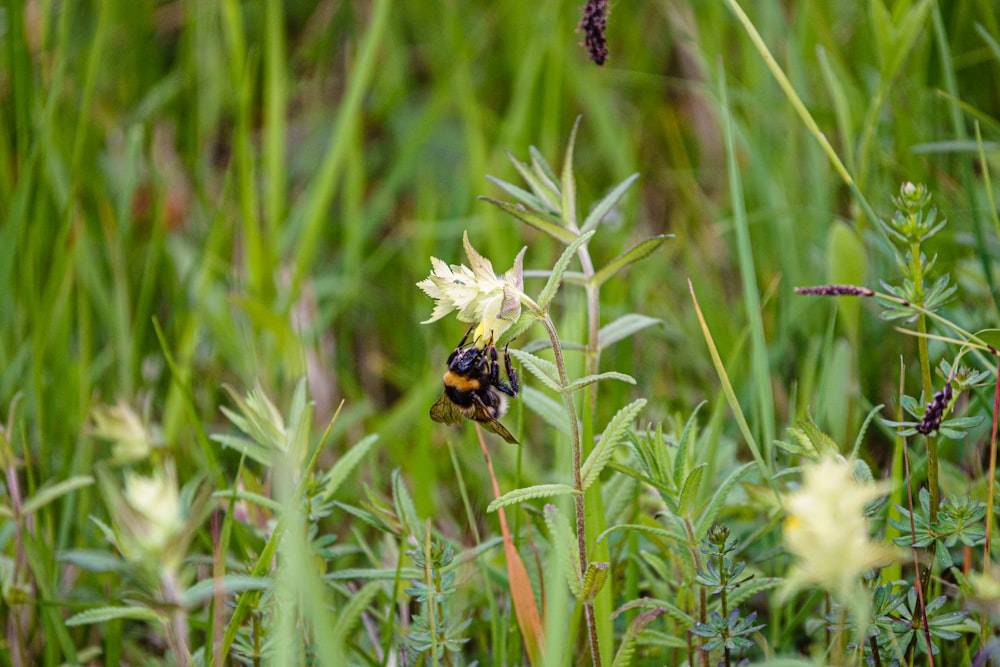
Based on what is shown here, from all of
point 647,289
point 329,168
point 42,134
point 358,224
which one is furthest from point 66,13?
point 647,289

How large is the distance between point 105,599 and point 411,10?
3923 mm

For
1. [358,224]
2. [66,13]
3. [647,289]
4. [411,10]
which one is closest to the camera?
[66,13]

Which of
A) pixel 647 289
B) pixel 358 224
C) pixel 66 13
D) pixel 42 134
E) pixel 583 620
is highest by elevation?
pixel 66 13

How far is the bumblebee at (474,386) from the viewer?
171cm

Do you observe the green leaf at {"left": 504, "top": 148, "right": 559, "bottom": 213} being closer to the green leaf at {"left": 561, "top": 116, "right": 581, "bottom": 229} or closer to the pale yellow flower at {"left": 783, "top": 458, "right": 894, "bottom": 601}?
the green leaf at {"left": 561, "top": 116, "right": 581, "bottom": 229}

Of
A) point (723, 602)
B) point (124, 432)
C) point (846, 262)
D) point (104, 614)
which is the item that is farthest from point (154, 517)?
point (846, 262)

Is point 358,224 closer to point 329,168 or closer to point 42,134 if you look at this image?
point 329,168

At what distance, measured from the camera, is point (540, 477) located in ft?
8.70

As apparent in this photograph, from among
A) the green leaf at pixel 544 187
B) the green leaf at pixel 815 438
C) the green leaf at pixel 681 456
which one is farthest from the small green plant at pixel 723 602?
the green leaf at pixel 544 187

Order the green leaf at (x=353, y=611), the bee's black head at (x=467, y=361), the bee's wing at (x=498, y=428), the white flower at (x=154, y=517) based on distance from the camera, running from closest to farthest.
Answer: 1. the white flower at (x=154, y=517)
2. the bee's wing at (x=498, y=428)
3. the bee's black head at (x=467, y=361)
4. the green leaf at (x=353, y=611)

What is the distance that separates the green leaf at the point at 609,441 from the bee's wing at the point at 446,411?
30 cm

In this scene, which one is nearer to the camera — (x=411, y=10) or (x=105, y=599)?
(x=105, y=599)

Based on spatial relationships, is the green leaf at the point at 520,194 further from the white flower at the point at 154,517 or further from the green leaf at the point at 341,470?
the white flower at the point at 154,517

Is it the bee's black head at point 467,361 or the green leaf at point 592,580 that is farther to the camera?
the bee's black head at point 467,361
